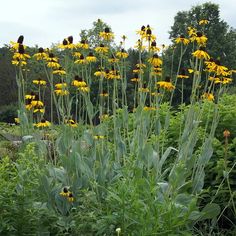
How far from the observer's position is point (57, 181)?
3.81 m

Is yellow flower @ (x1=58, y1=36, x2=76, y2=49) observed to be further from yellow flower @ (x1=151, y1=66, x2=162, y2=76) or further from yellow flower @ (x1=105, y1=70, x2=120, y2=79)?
yellow flower @ (x1=151, y1=66, x2=162, y2=76)

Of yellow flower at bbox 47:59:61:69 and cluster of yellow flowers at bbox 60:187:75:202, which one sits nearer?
cluster of yellow flowers at bbox 60:187:75:202

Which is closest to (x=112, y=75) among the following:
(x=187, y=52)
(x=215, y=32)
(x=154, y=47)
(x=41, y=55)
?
(x=154, y=47)

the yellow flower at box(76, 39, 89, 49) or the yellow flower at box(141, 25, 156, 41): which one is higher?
the yellow flower at box(141, 25, 156, 41)

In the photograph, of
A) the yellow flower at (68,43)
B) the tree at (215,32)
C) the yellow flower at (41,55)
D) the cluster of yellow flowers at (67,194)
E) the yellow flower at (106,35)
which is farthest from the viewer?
the tree at (215,32)

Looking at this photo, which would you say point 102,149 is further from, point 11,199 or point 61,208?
point 11,199


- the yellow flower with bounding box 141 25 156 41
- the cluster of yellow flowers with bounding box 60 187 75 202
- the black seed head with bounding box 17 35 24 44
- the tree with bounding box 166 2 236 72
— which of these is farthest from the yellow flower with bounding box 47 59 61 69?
the tree with bounding box 166 2 236 72

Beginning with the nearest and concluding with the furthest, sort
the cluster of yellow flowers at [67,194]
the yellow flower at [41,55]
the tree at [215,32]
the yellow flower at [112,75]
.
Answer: the cluster of yellow flowers at [67,194], the yellow flower at [41,55], the yellow flower at [112,75], the tree at [215,32]

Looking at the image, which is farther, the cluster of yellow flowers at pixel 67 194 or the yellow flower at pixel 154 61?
the yellow flower at pixel 154 61

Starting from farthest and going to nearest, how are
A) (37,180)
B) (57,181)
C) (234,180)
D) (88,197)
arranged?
(234,180), (57,181), (37,180), (88,197)

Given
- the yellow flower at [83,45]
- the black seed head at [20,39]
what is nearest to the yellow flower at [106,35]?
the yellow flower at [83,45]

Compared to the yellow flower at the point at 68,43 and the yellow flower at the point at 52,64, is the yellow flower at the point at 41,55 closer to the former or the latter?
the yellow flower at the point at 52,64

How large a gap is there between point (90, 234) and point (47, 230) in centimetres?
29

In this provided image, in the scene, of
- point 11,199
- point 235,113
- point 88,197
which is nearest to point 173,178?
point 88,197
